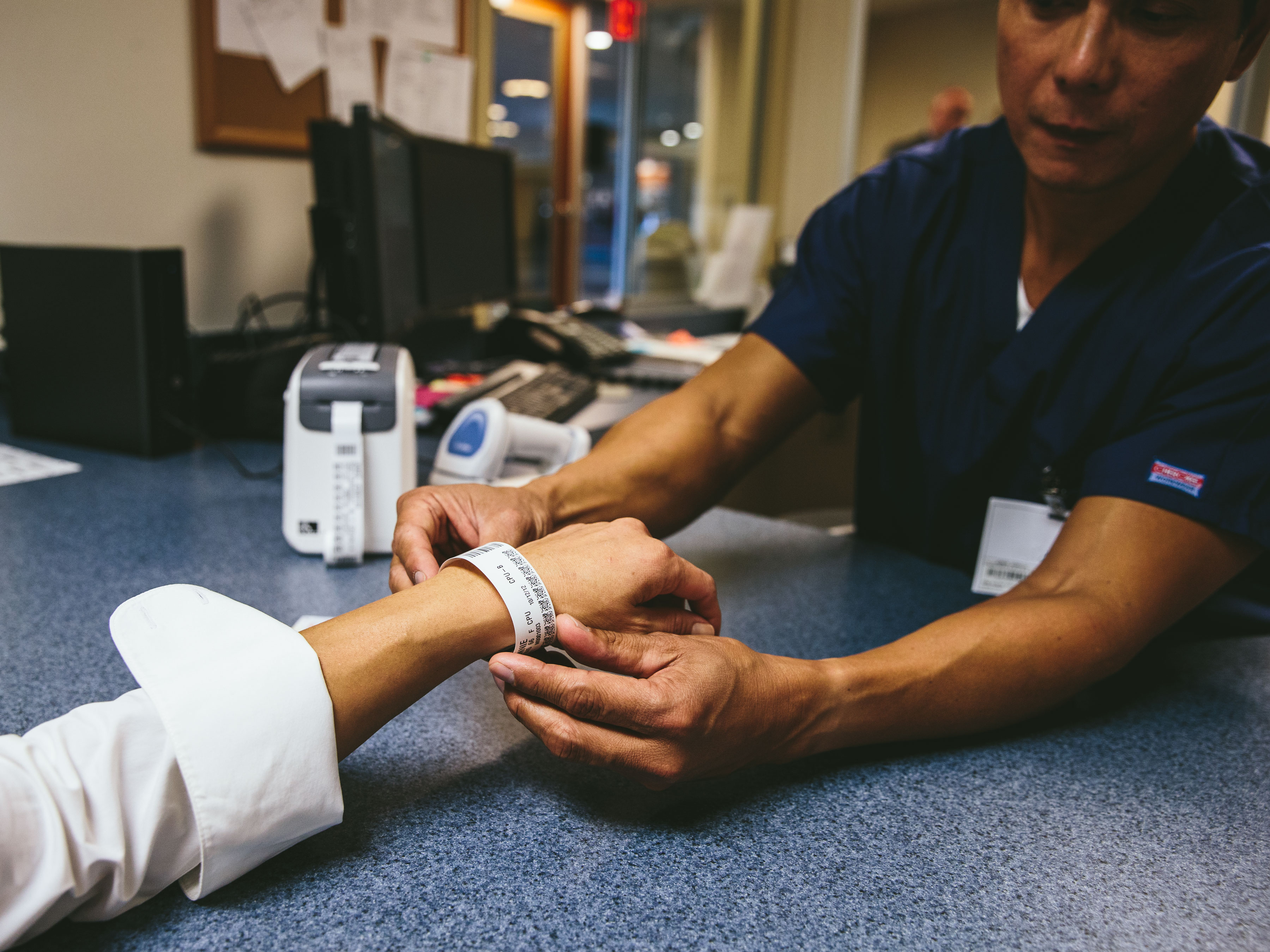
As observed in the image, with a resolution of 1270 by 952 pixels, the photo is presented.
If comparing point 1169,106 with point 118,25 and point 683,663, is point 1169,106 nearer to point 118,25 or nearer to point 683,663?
point 683,663

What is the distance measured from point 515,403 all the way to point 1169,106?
918mm

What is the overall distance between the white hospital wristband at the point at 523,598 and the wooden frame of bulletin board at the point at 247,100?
1.39 m

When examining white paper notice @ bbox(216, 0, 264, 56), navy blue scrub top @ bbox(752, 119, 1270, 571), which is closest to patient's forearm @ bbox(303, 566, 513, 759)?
navy blue scrub top @ bbox(752, 119, 1270, 571)

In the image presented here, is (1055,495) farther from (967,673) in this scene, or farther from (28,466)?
(28,466)

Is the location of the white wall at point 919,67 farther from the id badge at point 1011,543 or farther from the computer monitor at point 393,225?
the id badge at point 1011,543

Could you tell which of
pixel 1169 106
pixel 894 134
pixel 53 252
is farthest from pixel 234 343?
pixel 894 134

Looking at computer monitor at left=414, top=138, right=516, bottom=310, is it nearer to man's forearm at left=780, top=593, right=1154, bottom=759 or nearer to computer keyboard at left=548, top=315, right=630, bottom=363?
computer keyboard at left=548, top=315, right=630, bottom=363

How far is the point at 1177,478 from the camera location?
0.72 m

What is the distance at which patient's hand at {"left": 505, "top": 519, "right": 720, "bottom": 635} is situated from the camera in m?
0.61

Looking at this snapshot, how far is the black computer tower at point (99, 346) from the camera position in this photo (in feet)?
4.05

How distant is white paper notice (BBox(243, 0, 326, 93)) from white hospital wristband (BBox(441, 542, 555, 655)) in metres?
1.52

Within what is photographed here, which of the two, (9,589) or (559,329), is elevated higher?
(559,329)

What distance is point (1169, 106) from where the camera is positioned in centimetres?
80

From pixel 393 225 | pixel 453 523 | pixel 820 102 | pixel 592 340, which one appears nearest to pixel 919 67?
pixel 820 102
